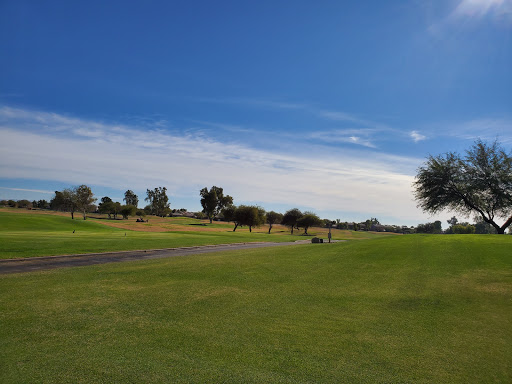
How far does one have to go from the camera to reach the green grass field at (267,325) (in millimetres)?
5355

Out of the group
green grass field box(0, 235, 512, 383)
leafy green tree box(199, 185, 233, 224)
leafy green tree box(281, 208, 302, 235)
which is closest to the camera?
green grass field box(0, 235, 512, 383)

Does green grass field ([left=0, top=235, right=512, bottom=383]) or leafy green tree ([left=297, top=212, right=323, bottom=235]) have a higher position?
leafy green tree ([left=297, top=212, right=323, bottom=235])

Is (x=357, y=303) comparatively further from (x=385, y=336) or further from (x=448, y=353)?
(x=448, y=353)

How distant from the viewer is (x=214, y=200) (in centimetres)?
12325

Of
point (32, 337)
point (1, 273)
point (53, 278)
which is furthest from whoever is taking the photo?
point (1, 273)

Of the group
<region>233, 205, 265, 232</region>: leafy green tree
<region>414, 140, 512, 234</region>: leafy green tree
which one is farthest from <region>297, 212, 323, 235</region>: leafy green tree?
<region>414, 140, 512, 234</region>: leafy green tree

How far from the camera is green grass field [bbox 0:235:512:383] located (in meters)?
5.36

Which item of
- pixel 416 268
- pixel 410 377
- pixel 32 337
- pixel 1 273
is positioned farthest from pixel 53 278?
pixel 416 268

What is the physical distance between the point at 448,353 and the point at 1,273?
18.0m

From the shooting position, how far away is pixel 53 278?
42.9ft

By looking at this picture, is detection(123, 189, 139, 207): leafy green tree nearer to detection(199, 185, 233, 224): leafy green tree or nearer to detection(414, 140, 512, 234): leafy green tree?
detection(199, 185, 233, 224): leafy green tree

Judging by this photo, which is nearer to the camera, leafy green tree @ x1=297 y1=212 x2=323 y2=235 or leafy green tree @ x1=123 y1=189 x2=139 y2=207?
leafy green tree @ x1=297 y1=212 x2=323 y2=235

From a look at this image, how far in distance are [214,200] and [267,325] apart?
117 m

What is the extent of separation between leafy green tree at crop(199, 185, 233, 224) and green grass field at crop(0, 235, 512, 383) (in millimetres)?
109613
